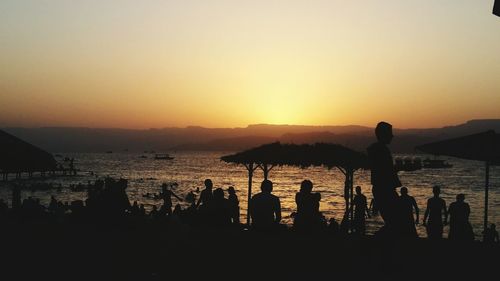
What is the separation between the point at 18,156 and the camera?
10.4 m

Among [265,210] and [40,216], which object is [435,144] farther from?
[40,216]

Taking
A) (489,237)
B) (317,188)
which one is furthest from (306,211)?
(317,188)

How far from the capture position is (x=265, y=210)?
9836 mm

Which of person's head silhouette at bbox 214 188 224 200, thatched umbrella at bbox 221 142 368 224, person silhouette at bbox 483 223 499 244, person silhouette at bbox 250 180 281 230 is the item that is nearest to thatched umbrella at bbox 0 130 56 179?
person's head silhouette at bbox 214 188 224 200

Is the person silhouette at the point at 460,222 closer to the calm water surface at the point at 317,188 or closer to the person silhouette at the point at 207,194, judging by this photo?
the person silhouette at the point at 207,194

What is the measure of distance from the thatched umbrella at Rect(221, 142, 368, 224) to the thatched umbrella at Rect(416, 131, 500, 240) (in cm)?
631

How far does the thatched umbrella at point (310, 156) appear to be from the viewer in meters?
17.5

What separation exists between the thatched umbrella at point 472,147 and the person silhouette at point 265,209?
3380mm

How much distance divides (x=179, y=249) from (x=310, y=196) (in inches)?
124

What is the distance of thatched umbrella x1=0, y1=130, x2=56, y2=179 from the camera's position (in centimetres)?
1025

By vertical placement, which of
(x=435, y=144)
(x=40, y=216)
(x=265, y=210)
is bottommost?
(x=40, y=216)

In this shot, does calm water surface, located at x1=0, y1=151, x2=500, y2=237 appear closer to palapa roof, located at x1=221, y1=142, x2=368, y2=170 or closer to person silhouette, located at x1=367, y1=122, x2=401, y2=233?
palapa roof, located at x1=221, y1=142, x2=368, y2=170

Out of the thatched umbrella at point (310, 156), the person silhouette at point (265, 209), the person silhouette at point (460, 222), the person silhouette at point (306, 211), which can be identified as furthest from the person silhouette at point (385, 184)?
the thatched umbrella at point (310, 156)

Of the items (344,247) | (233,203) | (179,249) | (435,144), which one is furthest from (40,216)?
(435,144)
